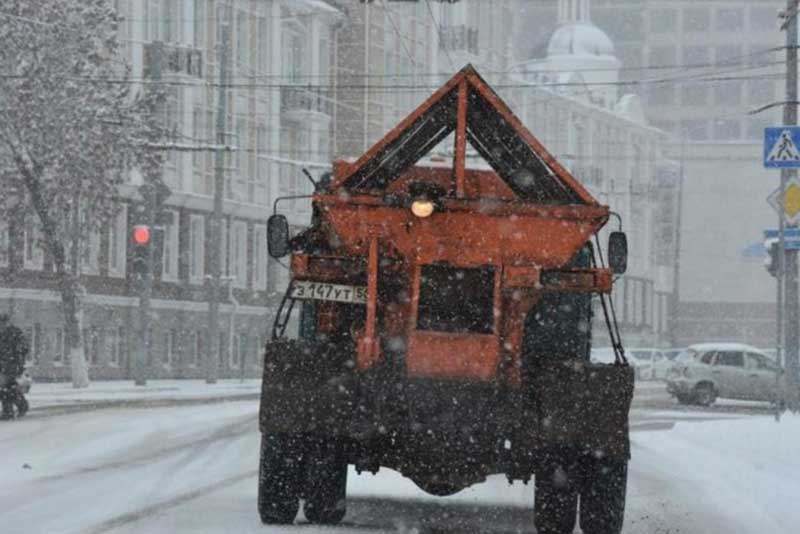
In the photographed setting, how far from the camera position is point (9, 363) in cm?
3144

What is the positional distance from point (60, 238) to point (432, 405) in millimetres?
37703

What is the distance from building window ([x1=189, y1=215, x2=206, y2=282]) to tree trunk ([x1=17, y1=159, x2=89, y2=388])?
16.7 meters

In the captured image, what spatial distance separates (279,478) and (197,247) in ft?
175

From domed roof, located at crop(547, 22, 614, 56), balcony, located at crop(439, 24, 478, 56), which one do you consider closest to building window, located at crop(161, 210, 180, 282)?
balcony, located at crop(439, 24, 478, 56)

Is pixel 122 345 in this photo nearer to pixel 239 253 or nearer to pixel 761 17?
pixel 239 253

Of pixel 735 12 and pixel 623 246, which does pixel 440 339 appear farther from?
pixel 735 12

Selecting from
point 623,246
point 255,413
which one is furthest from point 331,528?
point 255,413

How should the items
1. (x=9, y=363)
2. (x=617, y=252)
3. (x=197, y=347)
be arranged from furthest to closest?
(x=197, y=347) → (x=9, y=363) → (x=617, y=252)

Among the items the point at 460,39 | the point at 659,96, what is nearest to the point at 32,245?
the point at 460,39

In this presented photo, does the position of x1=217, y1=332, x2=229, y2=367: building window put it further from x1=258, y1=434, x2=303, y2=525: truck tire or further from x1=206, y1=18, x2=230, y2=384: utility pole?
x1=258, y1=434, x2=303, y2=525: truck tire

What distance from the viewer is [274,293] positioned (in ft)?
237

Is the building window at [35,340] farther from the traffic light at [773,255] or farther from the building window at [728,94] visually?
the building window at [728,94]

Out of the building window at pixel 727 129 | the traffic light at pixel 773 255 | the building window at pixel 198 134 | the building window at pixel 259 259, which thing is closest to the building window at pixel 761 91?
the building window at pixel 727 129

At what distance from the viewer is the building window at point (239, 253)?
7006 cm
